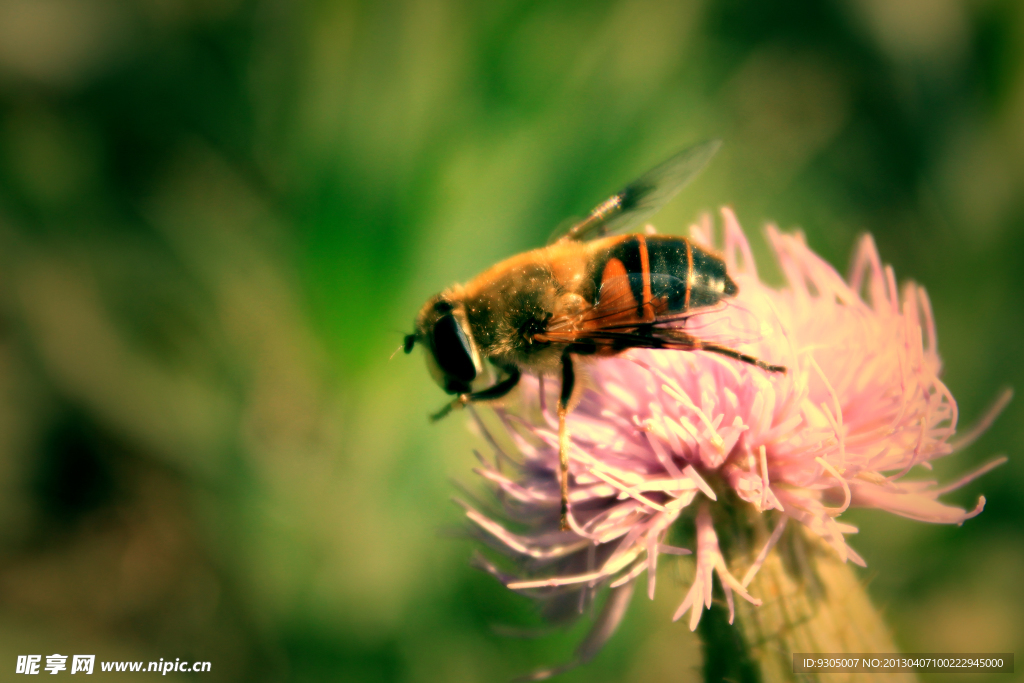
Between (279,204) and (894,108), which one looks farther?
(894,108)

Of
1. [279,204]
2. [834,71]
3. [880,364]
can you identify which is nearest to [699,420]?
[880,364]

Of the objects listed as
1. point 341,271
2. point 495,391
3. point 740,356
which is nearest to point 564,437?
point 495,391

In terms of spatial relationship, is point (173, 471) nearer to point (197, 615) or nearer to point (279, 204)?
point (197, 615)

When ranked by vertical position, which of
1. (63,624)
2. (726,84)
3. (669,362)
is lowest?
(669,362)

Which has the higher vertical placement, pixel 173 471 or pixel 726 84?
pixel 726 84

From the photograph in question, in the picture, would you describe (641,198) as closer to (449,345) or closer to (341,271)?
(449,345)

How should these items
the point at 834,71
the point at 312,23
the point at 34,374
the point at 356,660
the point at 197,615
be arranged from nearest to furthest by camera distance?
the point at 356,660 → the point at 312,23 → the point at 197,615 → the point at 34,374 → the point at 834,71
